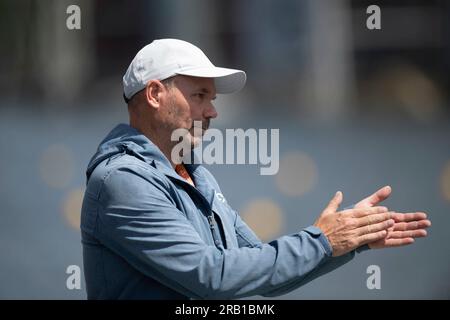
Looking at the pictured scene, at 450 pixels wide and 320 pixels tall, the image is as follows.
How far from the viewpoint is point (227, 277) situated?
63.4 inches

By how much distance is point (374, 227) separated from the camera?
5.66ft

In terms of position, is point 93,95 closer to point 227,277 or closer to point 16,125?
point 16,125

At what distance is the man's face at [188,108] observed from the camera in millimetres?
1792

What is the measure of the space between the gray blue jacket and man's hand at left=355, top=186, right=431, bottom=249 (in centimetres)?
13

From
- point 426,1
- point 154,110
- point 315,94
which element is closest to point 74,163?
point 315,94

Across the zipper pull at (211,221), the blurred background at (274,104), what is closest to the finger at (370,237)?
the zipper pull at (211,221)

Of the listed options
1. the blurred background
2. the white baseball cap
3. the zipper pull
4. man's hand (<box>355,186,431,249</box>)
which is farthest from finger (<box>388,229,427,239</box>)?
the blurred background

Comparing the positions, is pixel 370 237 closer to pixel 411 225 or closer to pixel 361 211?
pixel 361 211

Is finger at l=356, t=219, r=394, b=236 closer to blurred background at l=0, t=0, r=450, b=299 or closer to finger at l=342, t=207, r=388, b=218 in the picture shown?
finger at l=342, t=207, r=388, b=218

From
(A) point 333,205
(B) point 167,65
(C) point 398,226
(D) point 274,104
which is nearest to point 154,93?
(B) point 167,65

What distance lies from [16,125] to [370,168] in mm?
1526

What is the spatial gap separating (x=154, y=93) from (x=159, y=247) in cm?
35

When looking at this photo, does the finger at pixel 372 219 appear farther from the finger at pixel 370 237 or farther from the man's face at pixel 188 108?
the man's face at pixel 188 108

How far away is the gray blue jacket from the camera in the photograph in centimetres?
161
